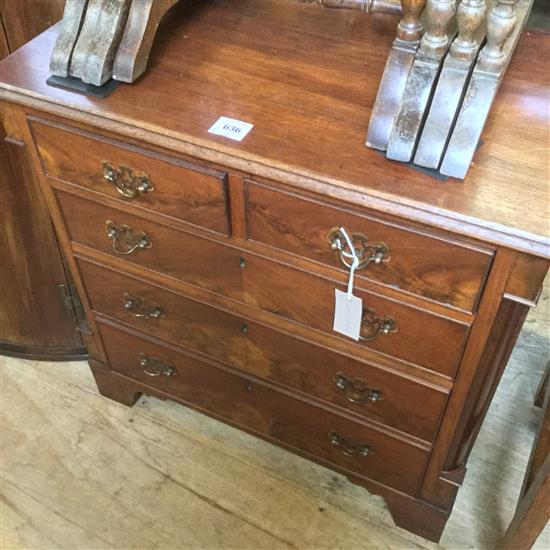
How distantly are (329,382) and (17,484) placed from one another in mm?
790

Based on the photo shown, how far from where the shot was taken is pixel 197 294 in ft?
4.05

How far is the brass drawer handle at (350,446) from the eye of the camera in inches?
51.5

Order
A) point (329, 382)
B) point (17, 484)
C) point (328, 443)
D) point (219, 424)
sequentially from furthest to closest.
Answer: point (219, 424)
point (17, 484)
point (328, 443)
point (329, 382)

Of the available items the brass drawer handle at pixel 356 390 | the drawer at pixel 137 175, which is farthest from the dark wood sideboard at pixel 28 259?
the brass drawer handle at pixel 356 390

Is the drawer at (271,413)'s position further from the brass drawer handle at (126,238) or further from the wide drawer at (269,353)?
the brass drawer handle at (126,238)

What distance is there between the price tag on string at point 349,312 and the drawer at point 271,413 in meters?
0.25

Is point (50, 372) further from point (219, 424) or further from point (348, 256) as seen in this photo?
point (348, 256)

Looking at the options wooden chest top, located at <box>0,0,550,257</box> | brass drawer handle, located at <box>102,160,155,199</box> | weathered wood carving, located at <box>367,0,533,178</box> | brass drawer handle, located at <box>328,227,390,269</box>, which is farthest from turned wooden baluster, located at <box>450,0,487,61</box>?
Result: brass drawer handle, located at <box>102,160,155,199</box>

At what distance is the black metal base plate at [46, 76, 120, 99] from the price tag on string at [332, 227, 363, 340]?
0.44 metres

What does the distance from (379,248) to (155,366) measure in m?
0.70

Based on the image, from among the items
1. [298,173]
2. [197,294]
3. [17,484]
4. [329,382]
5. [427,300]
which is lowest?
[17,484]

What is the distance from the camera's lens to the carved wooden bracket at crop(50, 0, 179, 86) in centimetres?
103

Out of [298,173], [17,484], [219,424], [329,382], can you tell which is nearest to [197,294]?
[329,382]

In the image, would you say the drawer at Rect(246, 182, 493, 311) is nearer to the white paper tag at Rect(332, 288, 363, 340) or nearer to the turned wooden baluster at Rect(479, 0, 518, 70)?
the white paper tag at Rect(332, 288, 363, 340)
